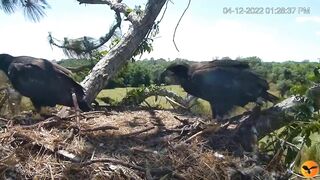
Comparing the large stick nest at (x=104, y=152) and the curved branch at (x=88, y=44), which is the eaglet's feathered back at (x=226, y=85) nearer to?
the large stick nest at (x=104, y=152)

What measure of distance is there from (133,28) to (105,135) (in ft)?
10.3

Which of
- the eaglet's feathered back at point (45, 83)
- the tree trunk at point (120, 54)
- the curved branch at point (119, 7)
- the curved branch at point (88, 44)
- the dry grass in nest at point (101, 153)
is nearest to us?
the dry grass in nest at point (101, 153)

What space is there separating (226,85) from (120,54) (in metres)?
1.93

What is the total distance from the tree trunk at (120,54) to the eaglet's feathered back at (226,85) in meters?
1.21

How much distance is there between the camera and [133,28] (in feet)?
24.4

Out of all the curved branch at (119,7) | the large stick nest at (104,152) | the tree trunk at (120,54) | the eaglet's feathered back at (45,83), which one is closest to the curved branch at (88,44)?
the curved branch at (119,7)

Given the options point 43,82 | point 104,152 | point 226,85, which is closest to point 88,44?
point 43,82

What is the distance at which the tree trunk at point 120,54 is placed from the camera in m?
6.77

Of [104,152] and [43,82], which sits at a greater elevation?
[43,82]

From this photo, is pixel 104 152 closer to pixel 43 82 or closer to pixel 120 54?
pixel 43 82

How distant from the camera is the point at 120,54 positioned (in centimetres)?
717

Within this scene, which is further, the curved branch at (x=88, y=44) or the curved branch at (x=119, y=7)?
the curved branch at (x=88, y=44)

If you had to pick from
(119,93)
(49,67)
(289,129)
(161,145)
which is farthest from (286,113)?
(119,93)

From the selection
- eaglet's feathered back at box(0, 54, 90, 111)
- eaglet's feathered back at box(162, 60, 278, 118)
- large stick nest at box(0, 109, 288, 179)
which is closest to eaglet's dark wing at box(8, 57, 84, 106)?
eaglet's feathered back at box(0, 54, 90, 111)
